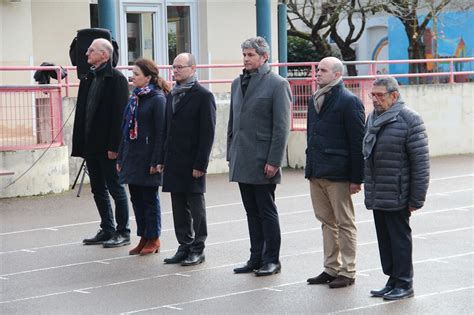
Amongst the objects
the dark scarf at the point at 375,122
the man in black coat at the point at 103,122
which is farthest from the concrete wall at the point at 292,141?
the dark scarf at the point at 375,122

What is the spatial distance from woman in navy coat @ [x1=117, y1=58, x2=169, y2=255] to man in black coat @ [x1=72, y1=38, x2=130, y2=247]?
1.55ft

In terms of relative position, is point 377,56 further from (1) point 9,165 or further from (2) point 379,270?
(2) point 379,270

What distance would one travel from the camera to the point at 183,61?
10.7 m

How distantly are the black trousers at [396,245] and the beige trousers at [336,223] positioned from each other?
0.41 meters

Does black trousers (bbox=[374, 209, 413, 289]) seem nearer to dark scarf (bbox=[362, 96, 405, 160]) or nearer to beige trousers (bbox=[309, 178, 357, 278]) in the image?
beige trousers (bbox=[309, 178, 357, 278])

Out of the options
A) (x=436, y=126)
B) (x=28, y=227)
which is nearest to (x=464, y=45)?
(x=436, y=126)

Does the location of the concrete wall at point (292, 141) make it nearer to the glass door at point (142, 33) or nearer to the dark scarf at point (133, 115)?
the dark scarf at point (133, 115)

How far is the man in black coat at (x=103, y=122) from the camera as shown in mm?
11883

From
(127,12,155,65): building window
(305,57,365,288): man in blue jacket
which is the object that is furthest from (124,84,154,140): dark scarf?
(127,12,155,65): building window

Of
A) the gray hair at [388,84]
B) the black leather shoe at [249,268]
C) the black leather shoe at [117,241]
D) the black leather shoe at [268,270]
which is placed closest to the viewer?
the gray hair at [388,84]

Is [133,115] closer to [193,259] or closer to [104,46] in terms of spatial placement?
[104,46]

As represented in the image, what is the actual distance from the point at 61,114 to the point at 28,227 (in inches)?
145

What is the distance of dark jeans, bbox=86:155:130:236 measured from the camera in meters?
12.0

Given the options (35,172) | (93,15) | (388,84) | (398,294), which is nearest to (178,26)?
(93,15)
